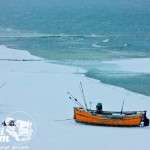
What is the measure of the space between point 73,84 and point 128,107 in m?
4.80

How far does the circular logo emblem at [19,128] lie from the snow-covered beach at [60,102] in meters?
0.25

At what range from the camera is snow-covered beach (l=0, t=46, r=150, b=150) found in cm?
1480

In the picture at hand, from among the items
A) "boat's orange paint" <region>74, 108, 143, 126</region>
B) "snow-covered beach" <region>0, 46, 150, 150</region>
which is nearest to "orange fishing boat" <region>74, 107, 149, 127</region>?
"boat's orange paint" <region>74, 108, 143, 126</region>

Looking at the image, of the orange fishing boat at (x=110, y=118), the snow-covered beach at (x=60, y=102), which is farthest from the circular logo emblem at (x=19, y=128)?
the orange fishing boat at (x=110, y=118)

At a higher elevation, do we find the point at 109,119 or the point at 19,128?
the point at 109,119

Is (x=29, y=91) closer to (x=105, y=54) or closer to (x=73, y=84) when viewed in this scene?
(x=73, y=84)

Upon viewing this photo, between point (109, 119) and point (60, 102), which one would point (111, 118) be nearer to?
point (109, 119)

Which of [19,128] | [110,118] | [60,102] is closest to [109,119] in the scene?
[110,118]

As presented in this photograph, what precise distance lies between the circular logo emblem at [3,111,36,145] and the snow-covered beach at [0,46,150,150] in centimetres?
25

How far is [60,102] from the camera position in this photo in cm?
2095

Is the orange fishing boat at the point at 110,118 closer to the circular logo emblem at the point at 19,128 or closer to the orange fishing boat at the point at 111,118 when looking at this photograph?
the orange fishing boat at the point at 111,118

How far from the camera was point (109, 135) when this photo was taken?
1592cm

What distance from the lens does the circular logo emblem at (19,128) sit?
13.8m

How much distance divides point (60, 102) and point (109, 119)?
3943 mm
